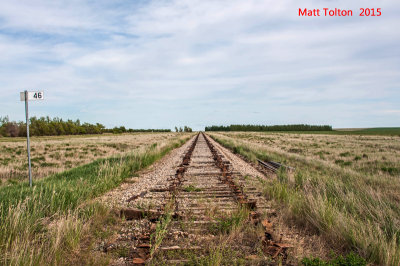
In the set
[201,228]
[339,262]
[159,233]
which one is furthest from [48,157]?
[339,262]

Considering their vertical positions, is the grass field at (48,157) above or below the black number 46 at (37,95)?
below

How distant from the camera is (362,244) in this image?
3.60 metres

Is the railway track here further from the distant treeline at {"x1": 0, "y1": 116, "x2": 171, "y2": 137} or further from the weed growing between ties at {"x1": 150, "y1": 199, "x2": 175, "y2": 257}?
the distant treeline at {"x1": 0, "y1": 116, "x2": 171, "y2": 137}

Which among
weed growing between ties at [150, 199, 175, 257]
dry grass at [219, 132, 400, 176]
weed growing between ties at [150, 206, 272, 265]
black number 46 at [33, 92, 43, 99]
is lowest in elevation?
dry grass at [219, 132, 400, 176]

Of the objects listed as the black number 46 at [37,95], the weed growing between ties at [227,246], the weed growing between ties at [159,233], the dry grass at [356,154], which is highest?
the black number 46 at [37,95]

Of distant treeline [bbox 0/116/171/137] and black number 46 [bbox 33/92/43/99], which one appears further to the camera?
distant treeline [bbox 0/116/171/137]

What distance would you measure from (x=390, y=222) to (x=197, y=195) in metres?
3.94

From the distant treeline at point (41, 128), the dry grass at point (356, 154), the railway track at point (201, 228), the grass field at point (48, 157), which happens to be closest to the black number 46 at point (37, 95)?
the railway track at point (201, 228)

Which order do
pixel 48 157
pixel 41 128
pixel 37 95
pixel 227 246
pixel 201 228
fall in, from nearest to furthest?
pixel 227 246, pixel 201 228, pixel 37 95, pixel 48 157, pixel 41 128

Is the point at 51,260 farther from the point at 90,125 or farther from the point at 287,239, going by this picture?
the point at 90,125

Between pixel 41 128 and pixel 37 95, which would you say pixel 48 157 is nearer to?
pixel 37 95

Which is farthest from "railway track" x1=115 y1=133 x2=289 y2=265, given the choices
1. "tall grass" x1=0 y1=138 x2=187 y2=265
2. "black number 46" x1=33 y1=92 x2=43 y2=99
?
"black number 46" x1=33 y1=92 x2=43 y2=99

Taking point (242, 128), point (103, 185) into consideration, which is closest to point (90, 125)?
point (242, 128)

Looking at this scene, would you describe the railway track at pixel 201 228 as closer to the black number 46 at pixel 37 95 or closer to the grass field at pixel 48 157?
the black number 46 at pixel 37 95
